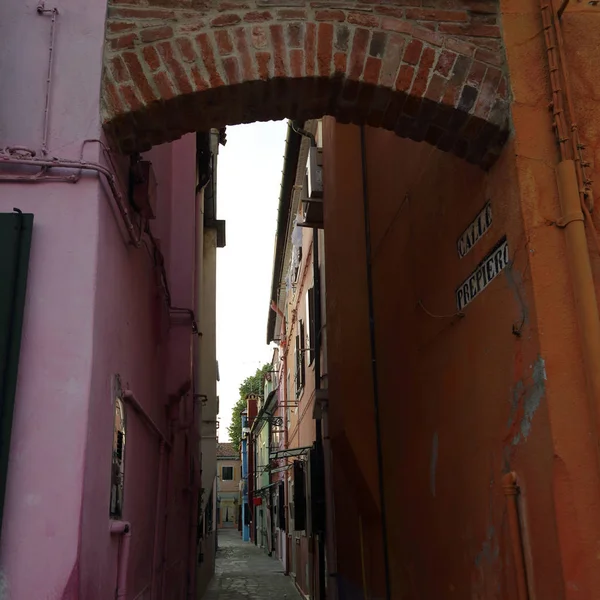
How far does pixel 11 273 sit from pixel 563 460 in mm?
2674

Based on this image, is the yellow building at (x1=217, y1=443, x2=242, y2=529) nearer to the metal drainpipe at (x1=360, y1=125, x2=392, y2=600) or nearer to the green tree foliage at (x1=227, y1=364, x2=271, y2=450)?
the green tree foliage at (x1=227, y1=364, x2=271, y2=450)

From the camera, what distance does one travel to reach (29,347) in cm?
324

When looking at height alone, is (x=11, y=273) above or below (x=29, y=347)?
above

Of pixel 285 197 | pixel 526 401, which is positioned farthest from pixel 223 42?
pixel 285 197

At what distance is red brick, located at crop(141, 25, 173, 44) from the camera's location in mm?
3816

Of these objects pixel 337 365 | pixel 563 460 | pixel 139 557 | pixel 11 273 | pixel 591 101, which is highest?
pixel 591 101

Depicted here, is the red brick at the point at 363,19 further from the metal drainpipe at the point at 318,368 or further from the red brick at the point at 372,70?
the metal drainpipe at the point at 318,368

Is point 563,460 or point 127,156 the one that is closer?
point 563,460

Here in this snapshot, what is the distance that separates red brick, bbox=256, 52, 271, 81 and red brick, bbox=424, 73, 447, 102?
0.89 m

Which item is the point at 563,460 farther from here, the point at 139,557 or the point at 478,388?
the point at 139,557

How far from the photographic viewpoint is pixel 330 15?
3.92 m

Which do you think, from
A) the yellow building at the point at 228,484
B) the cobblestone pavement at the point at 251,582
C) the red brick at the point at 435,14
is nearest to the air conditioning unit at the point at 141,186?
the red brick at the point at 435,14

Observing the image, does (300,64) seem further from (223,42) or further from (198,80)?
(198,80)

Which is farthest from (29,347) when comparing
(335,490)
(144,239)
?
(335,490)
